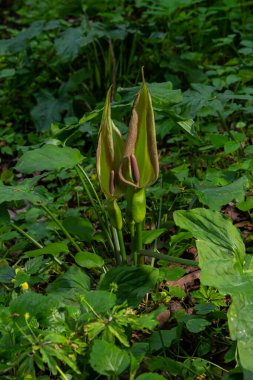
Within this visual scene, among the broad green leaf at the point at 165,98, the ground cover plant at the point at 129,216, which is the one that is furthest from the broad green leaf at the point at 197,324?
the broad green leaf at the point at 165,98

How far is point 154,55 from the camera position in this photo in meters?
3.25

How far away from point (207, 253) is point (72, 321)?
340 millimetres

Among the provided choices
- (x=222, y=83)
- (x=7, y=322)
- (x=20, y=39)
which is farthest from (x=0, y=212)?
(x=20, y=39)

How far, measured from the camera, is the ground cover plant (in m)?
1.28

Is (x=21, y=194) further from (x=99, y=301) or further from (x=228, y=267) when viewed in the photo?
(x=228, y=267)

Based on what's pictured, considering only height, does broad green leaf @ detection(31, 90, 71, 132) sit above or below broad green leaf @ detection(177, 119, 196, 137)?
below

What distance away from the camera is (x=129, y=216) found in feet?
5.24

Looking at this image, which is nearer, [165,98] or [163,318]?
[163,318]

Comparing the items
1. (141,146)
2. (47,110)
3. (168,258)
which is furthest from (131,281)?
(47,110)

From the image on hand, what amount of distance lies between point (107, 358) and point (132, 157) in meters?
0.51

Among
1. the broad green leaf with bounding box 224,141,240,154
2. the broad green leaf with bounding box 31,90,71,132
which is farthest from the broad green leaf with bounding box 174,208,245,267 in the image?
the broad green leaf with bounding box 31,90,71,132

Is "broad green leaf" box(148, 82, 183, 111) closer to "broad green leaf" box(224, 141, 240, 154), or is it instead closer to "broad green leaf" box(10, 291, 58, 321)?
"broad green leaf" box(224, 141, 240, 154)

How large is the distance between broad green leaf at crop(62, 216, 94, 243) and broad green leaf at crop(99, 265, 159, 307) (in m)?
0.30

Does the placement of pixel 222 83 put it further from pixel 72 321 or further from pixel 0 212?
pixel 72 321
